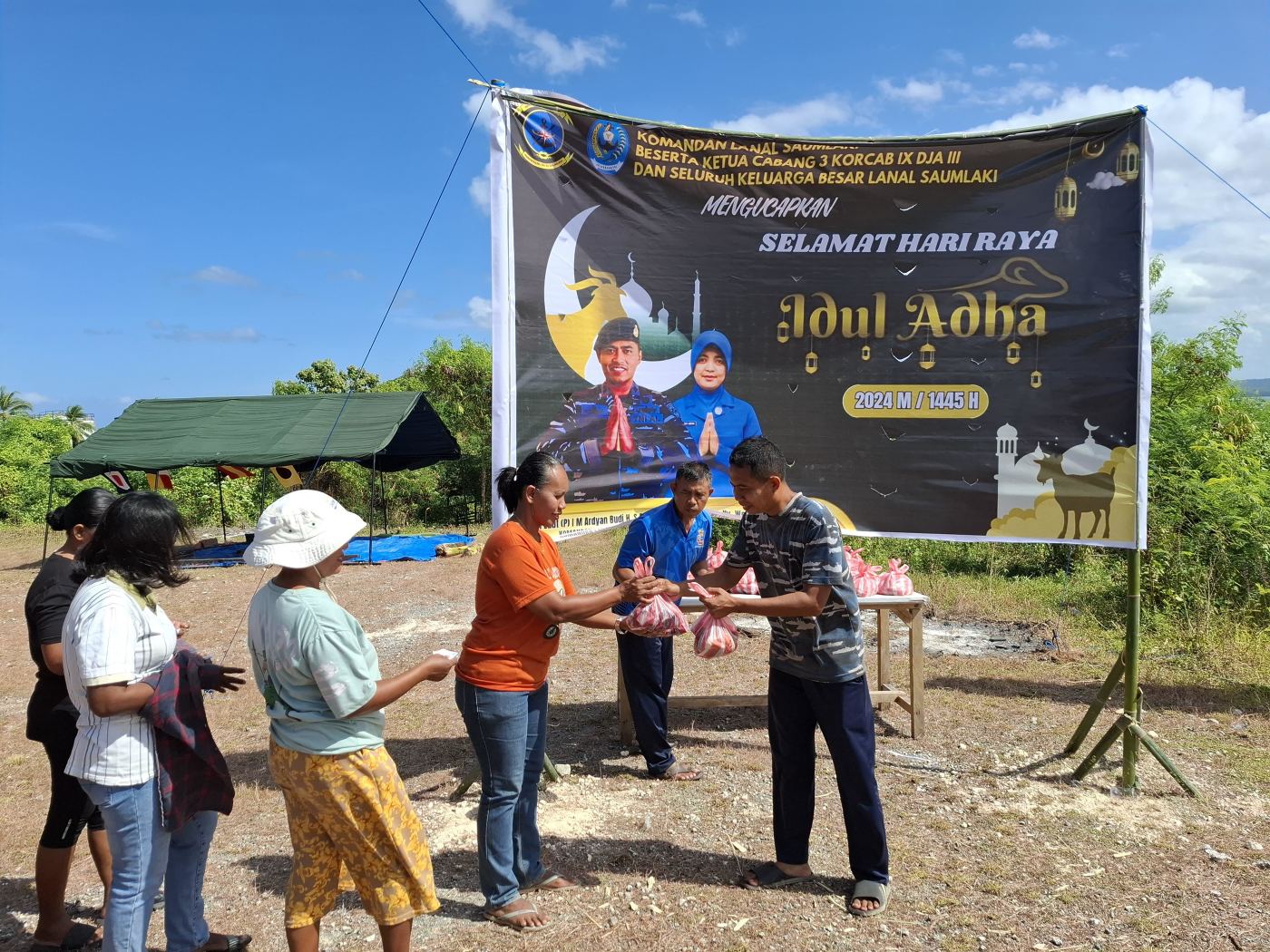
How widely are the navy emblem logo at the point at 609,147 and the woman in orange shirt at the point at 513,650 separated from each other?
2371 mm

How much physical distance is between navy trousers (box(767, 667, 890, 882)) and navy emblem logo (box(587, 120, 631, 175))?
3102 millimetres

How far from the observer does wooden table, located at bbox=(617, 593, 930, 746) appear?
5238 millimetres

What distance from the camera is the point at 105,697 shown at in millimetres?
2463

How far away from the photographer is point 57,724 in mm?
3119

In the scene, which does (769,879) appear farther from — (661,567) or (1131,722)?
(1131,722)

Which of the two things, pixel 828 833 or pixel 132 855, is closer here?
pixel 132 855

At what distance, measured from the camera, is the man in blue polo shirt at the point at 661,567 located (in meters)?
4.68

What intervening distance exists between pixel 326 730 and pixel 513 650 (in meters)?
0.87

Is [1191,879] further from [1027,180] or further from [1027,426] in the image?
[1027,180]

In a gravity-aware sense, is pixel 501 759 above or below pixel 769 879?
above

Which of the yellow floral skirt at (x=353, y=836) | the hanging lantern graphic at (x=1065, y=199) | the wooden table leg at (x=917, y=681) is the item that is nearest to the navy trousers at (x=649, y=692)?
the wooden table leg at (x=917, y=681)

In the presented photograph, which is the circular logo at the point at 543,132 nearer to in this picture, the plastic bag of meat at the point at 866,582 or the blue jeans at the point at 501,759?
the blue jeans at the point at 501,759

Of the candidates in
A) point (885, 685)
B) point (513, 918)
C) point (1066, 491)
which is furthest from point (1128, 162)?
point (513, 918)

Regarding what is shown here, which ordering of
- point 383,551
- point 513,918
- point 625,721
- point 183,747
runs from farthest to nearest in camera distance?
1. point 383,551
2. point 625,721
3. point 513,918
4. point 183,747
